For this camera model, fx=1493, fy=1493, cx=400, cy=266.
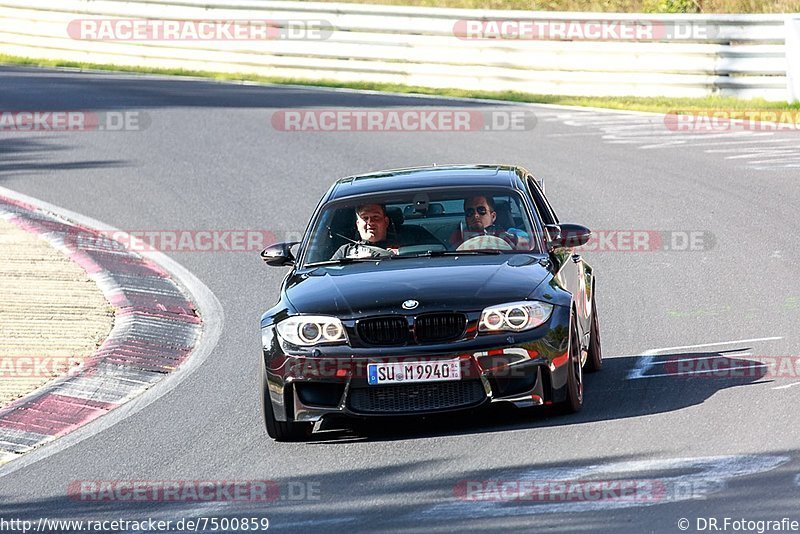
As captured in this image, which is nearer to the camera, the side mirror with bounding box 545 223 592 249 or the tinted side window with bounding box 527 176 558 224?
the side mirror with bounding box 545 223 592 249

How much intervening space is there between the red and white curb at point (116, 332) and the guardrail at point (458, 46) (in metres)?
9.83

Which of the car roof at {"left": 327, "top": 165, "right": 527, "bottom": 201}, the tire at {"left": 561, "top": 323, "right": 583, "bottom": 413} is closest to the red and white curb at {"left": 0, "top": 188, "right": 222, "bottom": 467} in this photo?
the car roof at {"left": 327, "top": 165, "right": 527, "bottom": 201}

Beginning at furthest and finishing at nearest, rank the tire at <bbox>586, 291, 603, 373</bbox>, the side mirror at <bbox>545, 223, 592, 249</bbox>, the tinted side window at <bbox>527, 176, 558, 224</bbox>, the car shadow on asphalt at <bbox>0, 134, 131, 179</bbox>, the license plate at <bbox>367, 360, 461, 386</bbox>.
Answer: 1. the car shadow on asphalt at <bbox>0, 134, 131, 179</bbox>
2. the tinted side window at <bbox>527, 176, 558, 224</bbox>
3. the tire at <bbox>586, 291, 603, 373</bbox>
4. the side mirror at <bbox>545, 223, 592, 249</bbox>
5. the license plate at <bbox>367, 360, 461, 386</bbox>

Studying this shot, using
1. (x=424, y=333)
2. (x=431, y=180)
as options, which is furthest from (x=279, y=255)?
(x=424, y=333)

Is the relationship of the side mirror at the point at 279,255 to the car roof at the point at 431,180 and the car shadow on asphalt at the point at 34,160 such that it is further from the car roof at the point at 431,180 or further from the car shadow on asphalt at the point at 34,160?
the car shadow on asphalt at the point at 34,160

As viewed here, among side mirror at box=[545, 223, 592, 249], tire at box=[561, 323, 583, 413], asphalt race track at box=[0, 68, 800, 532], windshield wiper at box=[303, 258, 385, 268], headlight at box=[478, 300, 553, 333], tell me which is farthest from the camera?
side mirror at box=[545, 223, 592, 249]

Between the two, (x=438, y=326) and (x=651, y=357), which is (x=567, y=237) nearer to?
(x=651, y=357)

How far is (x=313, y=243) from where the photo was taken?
966cm

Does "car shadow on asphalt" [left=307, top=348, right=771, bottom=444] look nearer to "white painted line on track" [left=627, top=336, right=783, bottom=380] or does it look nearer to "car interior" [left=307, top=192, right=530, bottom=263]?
"white painted line on track" [left=627, top=336, right=783, bottom=380]

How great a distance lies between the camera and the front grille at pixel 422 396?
820 centimetres

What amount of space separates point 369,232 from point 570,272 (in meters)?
1.31

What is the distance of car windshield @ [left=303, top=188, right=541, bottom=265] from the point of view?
941 cm

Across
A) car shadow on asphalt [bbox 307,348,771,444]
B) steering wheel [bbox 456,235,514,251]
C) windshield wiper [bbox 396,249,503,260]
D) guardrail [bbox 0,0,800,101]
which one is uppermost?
guardrail [bbox 0,0,800,101]

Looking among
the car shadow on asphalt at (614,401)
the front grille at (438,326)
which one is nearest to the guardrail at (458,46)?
the car shadow on asphalt at (614,401)
